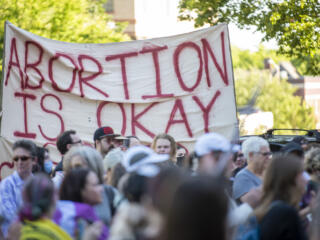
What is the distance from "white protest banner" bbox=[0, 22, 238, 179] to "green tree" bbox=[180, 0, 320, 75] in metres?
4.47

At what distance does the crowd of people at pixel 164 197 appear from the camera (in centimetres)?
233

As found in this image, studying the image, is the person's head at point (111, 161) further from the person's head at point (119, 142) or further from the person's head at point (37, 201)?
the person's head at point (119, 142)

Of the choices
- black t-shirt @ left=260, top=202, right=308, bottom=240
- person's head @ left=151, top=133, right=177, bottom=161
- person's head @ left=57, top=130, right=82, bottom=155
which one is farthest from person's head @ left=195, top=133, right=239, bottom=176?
person's head @ left=57, top=130, right=82, bottom=155

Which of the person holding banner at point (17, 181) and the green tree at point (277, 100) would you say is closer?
the person holding banner at point (17, 181)

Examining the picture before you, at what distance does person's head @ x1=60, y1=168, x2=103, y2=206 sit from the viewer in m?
4.10

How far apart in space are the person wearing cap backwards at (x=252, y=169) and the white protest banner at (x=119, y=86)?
221cm

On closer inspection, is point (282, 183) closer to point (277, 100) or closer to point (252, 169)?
point (252, 169)

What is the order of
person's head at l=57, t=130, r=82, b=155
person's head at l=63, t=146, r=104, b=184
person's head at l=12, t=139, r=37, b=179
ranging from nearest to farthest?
person's head at l=63, t=146, r=104, b=184 → person's head at l=12, t=139, r=37, b=179 → person's head at l=57, t=130, r=82, b=155

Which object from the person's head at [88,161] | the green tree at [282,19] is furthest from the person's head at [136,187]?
the green tree at [282,19]

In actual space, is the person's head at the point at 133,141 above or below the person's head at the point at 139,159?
below

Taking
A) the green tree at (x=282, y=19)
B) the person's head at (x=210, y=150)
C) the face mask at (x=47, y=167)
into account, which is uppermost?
the green tree at (x=282, y=19)

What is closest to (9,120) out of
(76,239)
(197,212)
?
(76,239)

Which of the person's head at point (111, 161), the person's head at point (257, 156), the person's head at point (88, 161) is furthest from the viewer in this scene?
A: the person's head at point (257, 156)

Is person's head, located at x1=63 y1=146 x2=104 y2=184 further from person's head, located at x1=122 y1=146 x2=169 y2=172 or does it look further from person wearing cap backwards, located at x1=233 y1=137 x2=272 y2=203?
person wearing cap backwards, located at x1=233 y1=137 x2=272 y2=203
